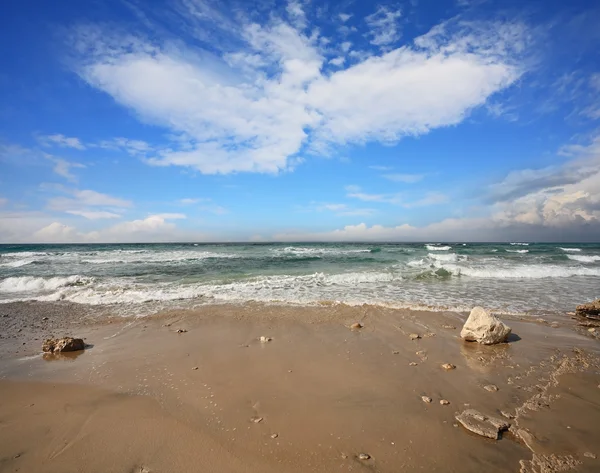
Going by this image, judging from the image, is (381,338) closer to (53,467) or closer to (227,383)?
(227,383)

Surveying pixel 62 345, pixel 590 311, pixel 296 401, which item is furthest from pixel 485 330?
pixel 62 345

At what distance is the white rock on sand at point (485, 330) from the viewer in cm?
619

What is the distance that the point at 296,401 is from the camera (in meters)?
4.00

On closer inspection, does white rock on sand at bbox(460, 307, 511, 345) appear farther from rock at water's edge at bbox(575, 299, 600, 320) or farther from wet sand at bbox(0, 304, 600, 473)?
rock at water's edge at bbox(575, 299, 600, 320)

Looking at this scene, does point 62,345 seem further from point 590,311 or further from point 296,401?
point 590,311

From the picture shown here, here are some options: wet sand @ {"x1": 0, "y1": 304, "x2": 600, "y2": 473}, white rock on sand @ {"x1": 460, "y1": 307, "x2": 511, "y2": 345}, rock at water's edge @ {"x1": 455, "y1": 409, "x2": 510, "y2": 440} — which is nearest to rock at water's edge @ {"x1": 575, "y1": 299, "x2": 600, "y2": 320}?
wet sand @ {"x1": 0, "y1": 304, "x2": 600, "y2": 473}

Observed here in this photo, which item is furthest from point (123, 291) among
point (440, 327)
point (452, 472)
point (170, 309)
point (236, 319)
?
point (452, 472)

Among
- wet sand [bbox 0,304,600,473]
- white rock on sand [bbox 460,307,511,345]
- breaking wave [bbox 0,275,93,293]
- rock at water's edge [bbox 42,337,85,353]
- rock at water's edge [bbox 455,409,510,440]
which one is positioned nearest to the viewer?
wet sand [bbox 0,304,600,473]

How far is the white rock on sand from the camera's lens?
6188 mm

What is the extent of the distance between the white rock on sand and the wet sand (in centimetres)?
27

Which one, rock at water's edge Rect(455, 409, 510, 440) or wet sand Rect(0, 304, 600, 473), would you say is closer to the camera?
wet sand Rect(0, 304, 600, 473)

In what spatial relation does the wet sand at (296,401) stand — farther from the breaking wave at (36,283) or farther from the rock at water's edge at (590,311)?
the breaking wave at (36,283)

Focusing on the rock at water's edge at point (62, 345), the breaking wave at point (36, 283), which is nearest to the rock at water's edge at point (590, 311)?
the rock at water's edge at point (62, 345)

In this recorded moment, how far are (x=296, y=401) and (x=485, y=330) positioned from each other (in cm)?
458
